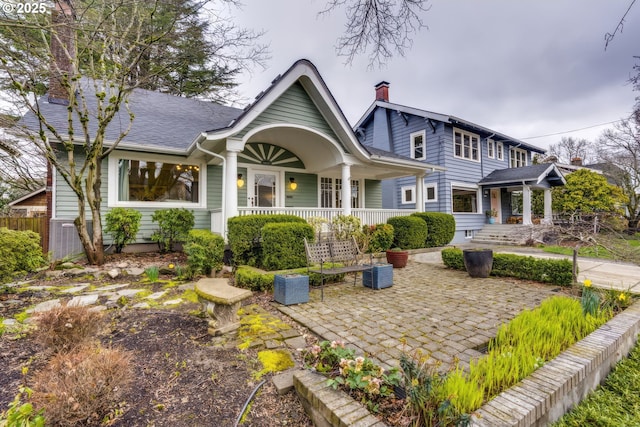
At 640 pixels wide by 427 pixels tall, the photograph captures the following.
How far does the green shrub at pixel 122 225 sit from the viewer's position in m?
6.95

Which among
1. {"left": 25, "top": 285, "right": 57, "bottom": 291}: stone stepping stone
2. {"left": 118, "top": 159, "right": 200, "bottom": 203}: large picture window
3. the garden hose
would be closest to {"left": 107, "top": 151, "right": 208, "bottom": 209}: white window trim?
{"left": 118, "top": 159, "right": 200, "bottom": 203}: large picture window

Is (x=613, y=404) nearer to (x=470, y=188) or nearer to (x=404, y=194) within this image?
(x=404, y=194)

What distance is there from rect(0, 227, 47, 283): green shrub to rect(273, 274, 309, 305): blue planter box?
152 inches

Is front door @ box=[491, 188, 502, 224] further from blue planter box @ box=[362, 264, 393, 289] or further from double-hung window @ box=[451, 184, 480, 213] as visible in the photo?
blue planter box @ box=[362, 264, 393, 289]

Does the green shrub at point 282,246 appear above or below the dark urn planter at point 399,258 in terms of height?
above

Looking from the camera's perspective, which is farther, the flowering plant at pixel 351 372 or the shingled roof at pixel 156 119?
the shingled roof at pixel 156 119

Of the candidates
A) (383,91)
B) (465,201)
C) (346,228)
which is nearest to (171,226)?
(346,228)

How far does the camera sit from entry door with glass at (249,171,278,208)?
9.91 meters

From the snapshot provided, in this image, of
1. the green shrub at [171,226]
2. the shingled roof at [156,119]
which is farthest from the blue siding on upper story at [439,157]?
the green shrub at [171,226]

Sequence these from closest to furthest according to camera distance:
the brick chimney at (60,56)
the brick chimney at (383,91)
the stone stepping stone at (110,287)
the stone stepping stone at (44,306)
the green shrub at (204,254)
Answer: the stone stepping stone at (44,306) → the stone stepping stone at (110,287) → the green shrub at (204,254) → the brick chimney at (60,56) → the brick chimney at (383,91)

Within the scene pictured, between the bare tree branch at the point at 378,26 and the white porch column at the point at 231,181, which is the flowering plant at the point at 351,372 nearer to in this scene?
the bare tree branch at the point at 378,26

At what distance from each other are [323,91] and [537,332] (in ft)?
24.0

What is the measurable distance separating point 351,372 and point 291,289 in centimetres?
253

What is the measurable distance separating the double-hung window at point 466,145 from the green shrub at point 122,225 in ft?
43.5
